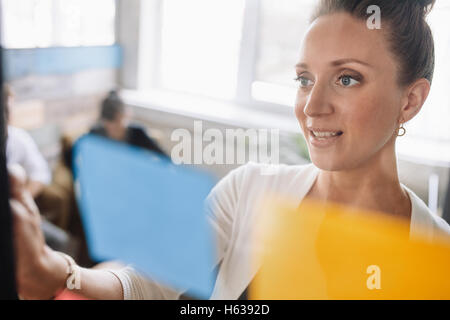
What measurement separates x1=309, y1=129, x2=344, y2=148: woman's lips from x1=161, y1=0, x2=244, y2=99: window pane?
0.18 m

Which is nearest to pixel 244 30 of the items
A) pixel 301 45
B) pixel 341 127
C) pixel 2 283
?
pixel 301 45

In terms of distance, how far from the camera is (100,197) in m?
0.83

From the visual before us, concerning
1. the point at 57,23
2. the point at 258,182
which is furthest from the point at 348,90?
the point at 57,23

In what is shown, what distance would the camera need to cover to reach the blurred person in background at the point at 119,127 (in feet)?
2.65


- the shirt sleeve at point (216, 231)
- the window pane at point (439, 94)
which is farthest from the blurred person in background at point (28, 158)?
the window pane at point (439, 94)

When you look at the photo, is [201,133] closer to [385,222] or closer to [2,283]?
[385,222]

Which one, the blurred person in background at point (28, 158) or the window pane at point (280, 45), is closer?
the window pane at point (280, 45)

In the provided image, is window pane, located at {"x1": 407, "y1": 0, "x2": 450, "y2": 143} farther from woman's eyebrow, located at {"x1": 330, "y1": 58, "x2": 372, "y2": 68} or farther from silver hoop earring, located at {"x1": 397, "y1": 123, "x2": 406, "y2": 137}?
woman's eyebrow, located at {"x1": 330, "y1": 58, "x2": 372, "y2": 68}

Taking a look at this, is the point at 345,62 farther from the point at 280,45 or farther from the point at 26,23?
the point at 26,23

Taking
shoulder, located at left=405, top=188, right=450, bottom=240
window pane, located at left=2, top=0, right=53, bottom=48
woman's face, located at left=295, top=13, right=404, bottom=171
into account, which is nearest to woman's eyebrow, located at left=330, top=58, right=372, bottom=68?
woman's face, located at left=295, top=13, right=404, bottom=171

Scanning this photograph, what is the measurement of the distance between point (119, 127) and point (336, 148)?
0.41m

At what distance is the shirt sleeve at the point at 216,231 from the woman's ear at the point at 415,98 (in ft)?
0.98

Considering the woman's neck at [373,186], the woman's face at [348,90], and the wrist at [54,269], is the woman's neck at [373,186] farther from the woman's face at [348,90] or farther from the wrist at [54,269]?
the wrist at [54,269]

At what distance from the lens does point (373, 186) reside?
0.74 metres
